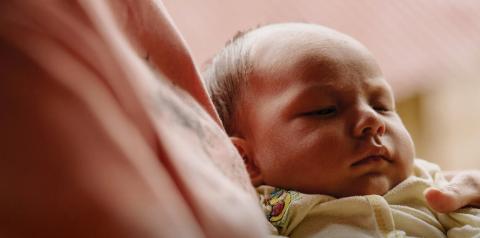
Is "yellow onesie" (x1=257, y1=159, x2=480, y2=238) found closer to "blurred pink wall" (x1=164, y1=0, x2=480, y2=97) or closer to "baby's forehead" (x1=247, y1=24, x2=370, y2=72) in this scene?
"baby's forehead" (x1=247, y1=24, x2=370, y2=72)

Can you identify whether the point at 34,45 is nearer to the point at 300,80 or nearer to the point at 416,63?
the point at 300,80

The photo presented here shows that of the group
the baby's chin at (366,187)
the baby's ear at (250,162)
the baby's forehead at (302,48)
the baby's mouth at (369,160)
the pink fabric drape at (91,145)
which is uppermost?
the pink fabric drape at (91,145)

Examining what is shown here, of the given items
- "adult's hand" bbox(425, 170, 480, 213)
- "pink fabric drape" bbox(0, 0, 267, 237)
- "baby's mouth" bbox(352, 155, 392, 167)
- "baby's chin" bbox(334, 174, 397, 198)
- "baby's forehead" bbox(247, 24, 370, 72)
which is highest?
"pink fabric drape" bbox(0, 0, 267, 237)

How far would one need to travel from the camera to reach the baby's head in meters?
0.68

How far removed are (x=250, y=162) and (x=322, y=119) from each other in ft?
0.41

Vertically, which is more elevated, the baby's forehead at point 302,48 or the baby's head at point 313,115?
the baby's forehead at point 302,48

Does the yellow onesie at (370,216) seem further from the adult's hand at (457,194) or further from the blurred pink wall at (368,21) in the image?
the blurred pink wall at (368,21)

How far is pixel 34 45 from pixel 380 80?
1.68 feet

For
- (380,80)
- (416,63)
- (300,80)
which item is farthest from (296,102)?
(416,63)

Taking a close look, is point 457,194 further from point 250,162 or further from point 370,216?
point 250,162

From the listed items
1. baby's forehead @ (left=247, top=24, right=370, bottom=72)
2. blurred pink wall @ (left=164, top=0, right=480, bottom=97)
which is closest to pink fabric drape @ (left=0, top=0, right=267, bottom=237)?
baby's forehead @ (left=247, top=24, right=370, bottom=72)

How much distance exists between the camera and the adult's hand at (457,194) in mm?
649

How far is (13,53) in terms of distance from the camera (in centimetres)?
38

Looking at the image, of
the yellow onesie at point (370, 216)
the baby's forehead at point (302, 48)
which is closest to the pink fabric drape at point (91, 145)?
the yellow onesie at point (370, 216)
